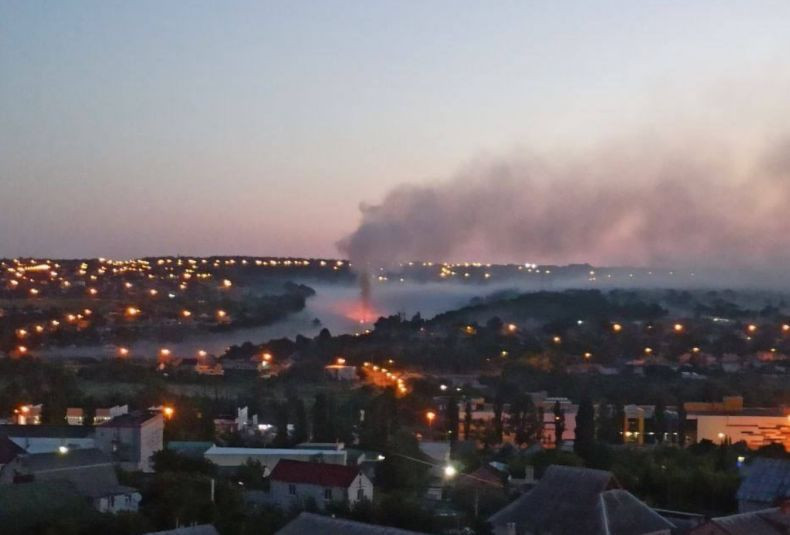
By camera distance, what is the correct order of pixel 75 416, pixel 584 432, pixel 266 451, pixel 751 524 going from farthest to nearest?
pixel 75 416 → pixel 584 432 → pixel 266 451 → pixel 751 524

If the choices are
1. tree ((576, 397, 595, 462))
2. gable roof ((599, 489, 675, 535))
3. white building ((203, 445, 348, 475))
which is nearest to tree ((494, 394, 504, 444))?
tree ((576, 397, 595, 462))

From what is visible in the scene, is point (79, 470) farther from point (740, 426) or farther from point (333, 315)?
point (333, 315)

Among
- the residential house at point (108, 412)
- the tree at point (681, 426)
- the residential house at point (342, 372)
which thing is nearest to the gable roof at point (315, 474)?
the residential house at point (108, 412)

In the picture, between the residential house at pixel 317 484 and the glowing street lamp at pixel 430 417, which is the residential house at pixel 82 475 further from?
the glowing street lamp at pixel 430 417

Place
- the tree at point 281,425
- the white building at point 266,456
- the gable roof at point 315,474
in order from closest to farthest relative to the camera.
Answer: the gable roof at point 315,474
the white building at point 266,456
the tree at point 281,425

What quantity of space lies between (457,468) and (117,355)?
108ft

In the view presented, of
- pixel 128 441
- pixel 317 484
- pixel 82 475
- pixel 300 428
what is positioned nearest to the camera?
pixel 82 475

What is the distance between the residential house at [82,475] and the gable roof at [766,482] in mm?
9939

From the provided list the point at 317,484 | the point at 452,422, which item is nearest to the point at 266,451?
the point at 317,484

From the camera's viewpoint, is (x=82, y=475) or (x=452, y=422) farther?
(x=452, y=422)

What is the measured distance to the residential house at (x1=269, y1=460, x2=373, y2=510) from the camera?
1844 centimetres

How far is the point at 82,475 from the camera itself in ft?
59.9

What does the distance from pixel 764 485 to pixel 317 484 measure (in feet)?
24.8

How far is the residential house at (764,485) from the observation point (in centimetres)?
1636
